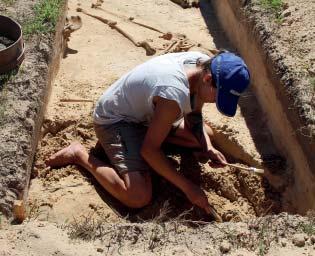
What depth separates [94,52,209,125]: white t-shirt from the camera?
390cm

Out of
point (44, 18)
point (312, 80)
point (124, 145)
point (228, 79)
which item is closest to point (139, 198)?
point (124, 145)

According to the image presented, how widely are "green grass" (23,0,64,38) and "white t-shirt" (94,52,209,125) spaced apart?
138 centimetres

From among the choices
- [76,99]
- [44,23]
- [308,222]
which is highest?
[308,222]

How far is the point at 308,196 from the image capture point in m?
4.25

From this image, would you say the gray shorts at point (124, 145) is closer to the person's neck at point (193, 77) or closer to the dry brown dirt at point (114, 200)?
the dry brown dirt at point (114, 200)

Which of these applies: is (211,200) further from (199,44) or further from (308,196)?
→ (199,44)

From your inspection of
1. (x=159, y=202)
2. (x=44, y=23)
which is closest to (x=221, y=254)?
(x=159, y=202)

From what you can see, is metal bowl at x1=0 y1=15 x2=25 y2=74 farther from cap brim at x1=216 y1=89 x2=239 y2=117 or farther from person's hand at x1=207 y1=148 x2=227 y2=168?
cap brim at x1=216 y1=89 x2=239 y2=117

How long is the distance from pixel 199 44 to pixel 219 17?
30.9 inches

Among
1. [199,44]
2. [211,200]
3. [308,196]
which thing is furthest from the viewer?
[199,44]

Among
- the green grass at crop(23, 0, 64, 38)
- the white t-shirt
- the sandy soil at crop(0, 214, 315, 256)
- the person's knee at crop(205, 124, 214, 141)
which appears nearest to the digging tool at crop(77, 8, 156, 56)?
the green grass at crop(23, 0, 64, 38)

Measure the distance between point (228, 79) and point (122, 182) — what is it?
3.64 ft

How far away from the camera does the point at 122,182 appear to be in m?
4.29

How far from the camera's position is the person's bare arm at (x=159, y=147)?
390 cm
